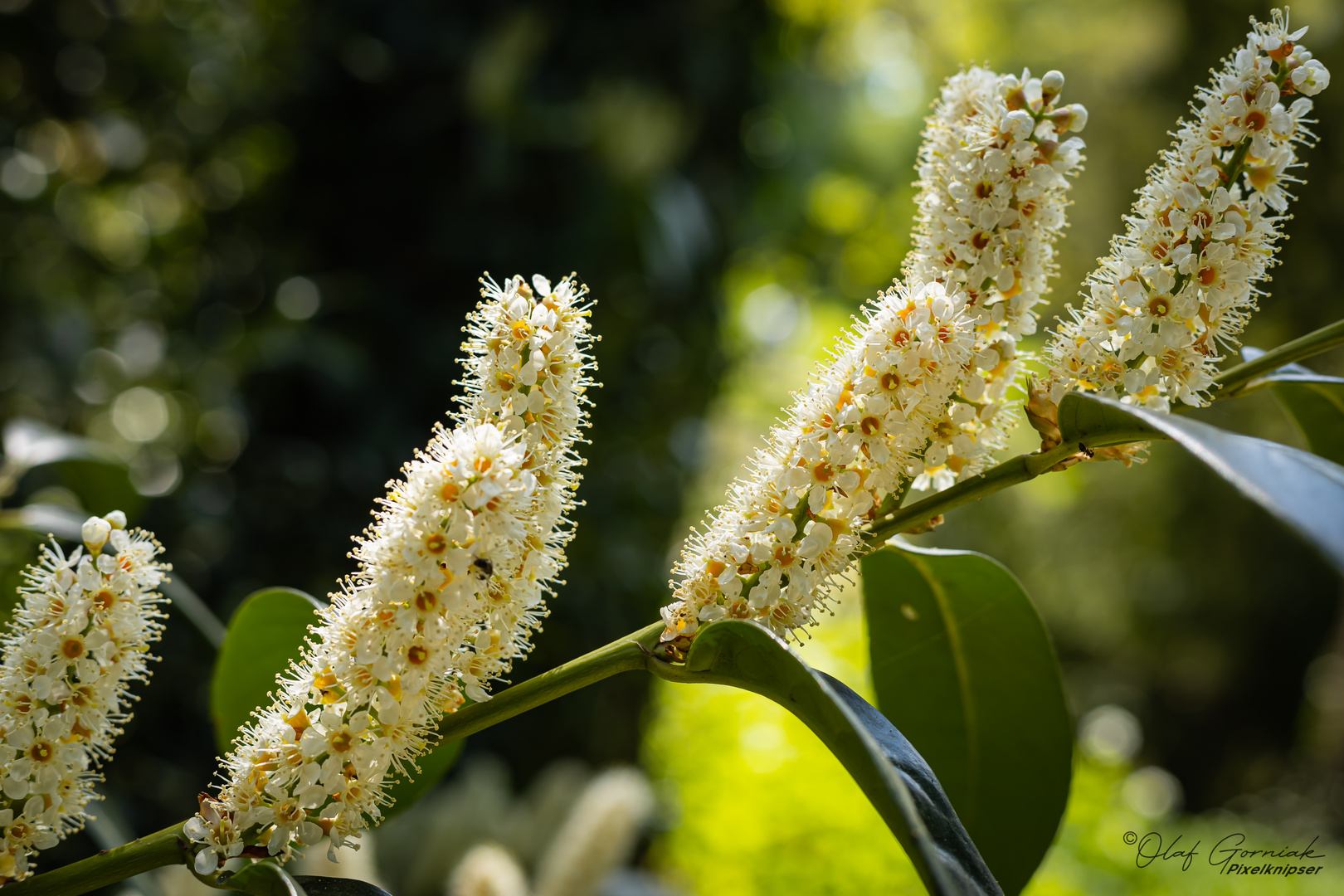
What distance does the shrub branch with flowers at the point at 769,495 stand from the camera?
495mm

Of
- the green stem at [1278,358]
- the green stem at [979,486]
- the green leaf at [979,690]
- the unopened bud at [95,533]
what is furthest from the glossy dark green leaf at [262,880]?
the green stem at [1278,358]

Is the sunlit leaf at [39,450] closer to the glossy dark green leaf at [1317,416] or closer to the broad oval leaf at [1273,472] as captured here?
the broad oval leaf at [1273,472]

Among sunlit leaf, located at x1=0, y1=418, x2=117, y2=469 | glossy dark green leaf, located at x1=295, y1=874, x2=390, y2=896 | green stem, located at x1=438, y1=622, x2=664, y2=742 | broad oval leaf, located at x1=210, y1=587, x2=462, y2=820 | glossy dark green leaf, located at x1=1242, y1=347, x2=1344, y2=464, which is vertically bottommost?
glossy dark green leaf, located at x1=295, y1=874, x2=390, y2=896

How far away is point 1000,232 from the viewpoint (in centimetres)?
62

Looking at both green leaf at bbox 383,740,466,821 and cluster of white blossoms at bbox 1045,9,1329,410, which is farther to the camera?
green leaf at bbox 383,740,466,821

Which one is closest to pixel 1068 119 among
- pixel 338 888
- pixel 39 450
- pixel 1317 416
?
pixel 1317 416

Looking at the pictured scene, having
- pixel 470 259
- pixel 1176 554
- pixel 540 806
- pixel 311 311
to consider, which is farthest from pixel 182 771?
pixel 1176 554

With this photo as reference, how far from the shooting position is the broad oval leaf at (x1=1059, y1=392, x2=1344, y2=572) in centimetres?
35

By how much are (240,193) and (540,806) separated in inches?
72.7

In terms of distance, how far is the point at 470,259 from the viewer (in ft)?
8.10

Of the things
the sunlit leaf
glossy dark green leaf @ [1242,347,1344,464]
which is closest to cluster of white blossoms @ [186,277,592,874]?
glossy dark green leaf @ [1242,347,1344,464]

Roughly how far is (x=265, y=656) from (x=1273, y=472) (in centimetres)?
70

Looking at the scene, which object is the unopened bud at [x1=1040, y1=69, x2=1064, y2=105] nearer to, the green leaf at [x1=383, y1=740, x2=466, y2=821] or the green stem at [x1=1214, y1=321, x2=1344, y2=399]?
the green stem at [x1=1214, y1=321, x2=1344, y2=399]

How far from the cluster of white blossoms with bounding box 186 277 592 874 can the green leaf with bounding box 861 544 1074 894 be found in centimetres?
33
